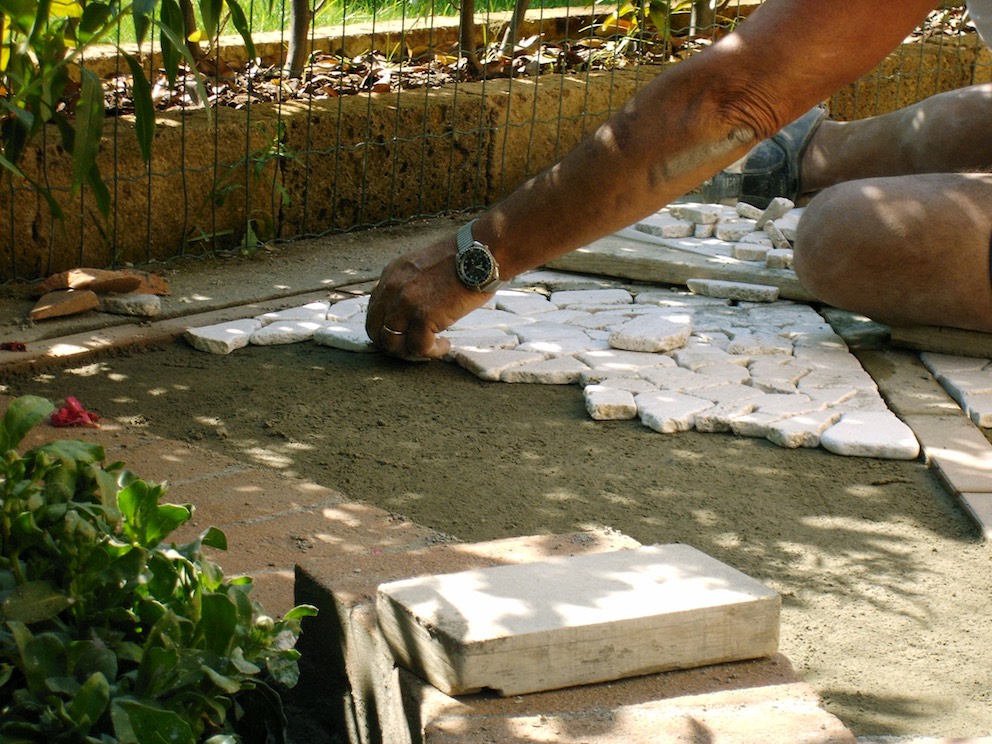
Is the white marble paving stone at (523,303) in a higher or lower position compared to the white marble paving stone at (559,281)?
lower

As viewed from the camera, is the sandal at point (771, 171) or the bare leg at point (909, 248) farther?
the sandal at point (771, 171)

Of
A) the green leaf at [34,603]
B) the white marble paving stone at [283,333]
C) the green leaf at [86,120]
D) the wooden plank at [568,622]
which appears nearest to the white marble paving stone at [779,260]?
the white marble paving stone at [283,333]

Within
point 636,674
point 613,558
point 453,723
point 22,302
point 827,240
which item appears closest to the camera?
point 453,723

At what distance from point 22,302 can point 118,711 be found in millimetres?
3102

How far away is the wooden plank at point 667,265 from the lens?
4562 millimetres

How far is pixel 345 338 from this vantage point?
12.9ft

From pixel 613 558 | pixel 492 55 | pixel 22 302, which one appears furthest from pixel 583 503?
pixel 492 55

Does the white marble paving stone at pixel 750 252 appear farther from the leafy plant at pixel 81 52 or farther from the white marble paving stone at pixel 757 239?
the leafy plant at pixel 81 52

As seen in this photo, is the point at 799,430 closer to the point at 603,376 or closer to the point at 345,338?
the point at 603,376

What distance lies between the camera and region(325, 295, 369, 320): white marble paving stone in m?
4.25

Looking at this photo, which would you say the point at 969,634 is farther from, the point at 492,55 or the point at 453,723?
the point at 492,55

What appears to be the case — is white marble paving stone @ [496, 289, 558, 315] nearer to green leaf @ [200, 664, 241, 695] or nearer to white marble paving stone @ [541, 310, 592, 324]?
white marble paving stone @ [541, 310, 592, 324]

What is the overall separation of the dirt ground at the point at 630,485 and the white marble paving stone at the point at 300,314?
0.76ft

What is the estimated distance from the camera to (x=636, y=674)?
68.0 inches
